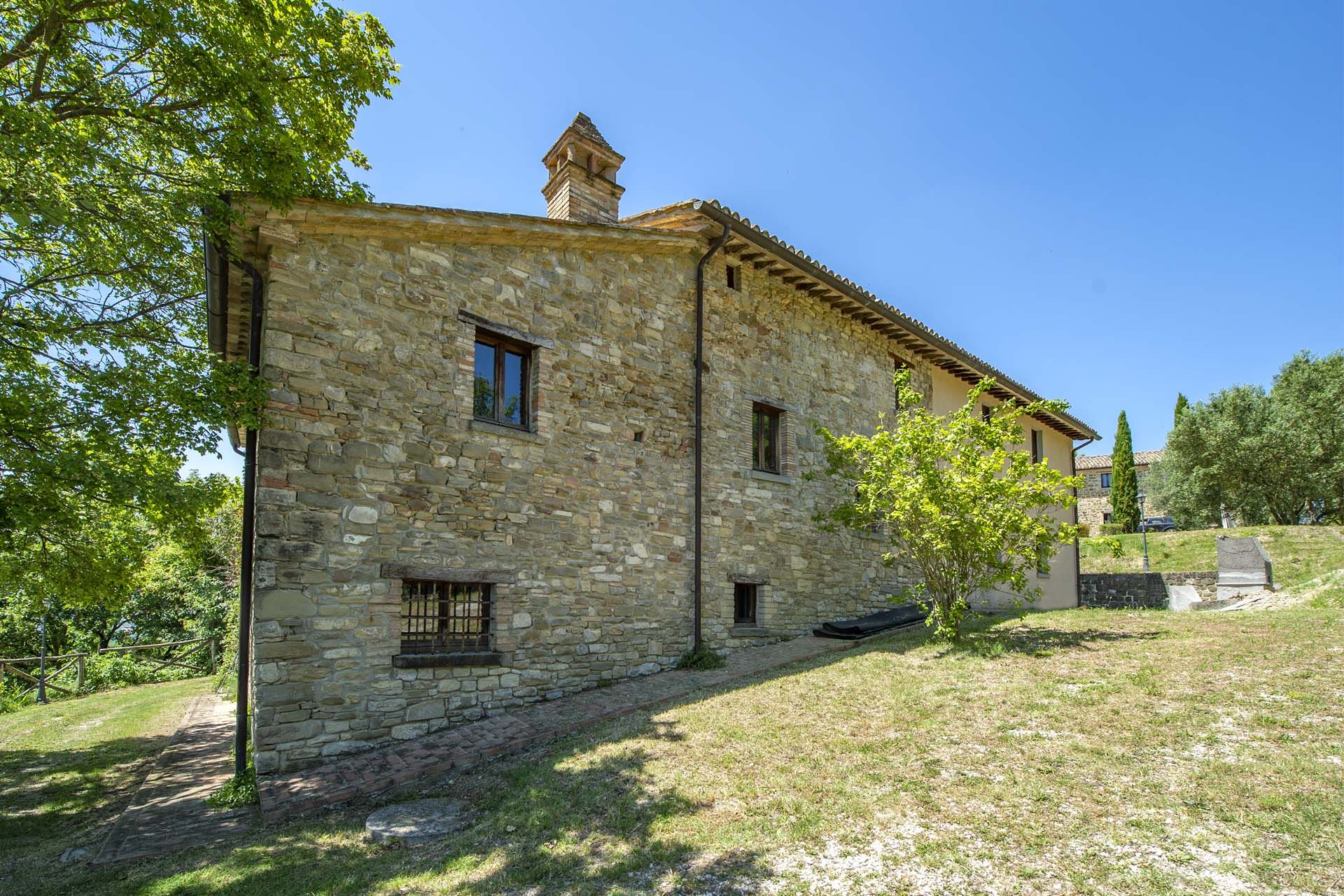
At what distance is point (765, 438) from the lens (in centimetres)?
1159

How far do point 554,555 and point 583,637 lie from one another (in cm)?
116

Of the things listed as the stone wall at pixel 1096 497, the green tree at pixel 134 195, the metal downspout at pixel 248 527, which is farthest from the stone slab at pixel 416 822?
the stone wall at pixel 1096 497

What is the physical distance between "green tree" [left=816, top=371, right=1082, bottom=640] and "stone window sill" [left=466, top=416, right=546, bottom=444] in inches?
182

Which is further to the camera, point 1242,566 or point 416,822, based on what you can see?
point 1242,566

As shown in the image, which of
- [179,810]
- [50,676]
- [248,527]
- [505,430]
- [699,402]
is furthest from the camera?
[50,676]

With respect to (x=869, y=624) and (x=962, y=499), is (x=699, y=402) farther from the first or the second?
(x=869, y=624)

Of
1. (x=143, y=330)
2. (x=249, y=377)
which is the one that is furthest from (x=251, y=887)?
(x=143, y=330)

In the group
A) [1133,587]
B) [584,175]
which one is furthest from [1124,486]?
[584,175]

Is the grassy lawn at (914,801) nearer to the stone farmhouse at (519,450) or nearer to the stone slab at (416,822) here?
the stone slab at (416,822)

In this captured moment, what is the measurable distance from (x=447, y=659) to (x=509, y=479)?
7.04 feet

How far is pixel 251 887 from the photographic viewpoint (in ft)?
14.7

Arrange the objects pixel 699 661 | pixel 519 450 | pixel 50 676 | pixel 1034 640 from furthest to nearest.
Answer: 1. pixel 50 676
2. pixel 699 661
3. pixel 1034 640
4. pixel 519 450

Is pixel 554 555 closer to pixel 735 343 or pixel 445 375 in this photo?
pixel 445 375

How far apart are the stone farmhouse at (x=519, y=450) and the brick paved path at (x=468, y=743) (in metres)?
0.21
